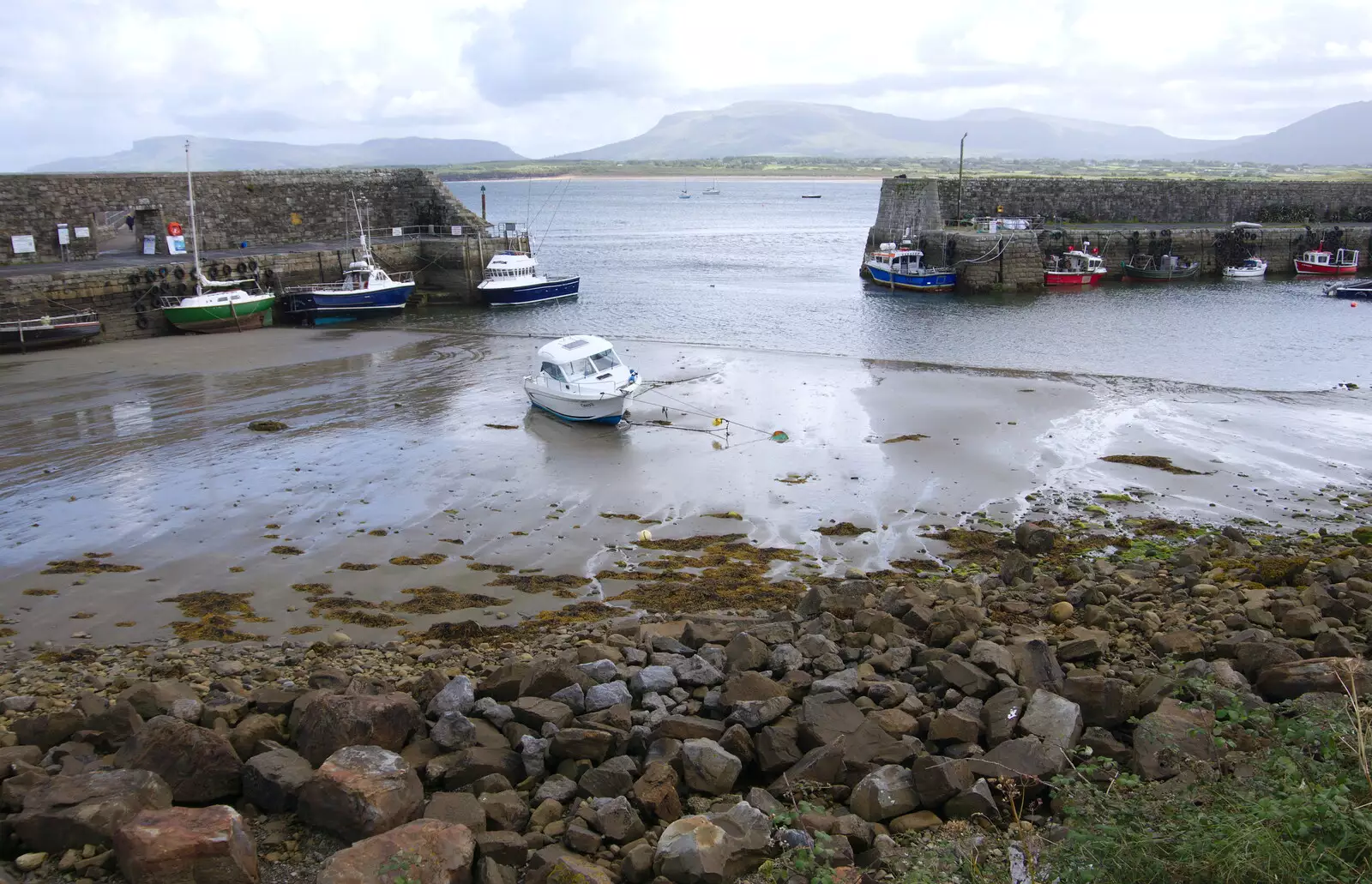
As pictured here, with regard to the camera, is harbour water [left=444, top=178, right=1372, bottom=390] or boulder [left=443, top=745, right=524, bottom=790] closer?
boulder [left=443, top=745, right=524, bottom=790]

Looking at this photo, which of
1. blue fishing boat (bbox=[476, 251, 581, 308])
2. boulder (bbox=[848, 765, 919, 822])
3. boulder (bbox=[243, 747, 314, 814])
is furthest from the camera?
blue fishing boat (bbox=[476, 251, 581, 308])

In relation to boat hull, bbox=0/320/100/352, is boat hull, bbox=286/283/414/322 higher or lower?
higher

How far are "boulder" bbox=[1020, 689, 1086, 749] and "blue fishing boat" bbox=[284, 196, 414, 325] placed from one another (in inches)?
1227

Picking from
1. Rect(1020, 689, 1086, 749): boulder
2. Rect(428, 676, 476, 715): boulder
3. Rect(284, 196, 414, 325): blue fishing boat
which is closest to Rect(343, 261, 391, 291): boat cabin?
Rect(284, 196, 414, 325): blue fishing boat

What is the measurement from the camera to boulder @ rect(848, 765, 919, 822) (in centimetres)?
582

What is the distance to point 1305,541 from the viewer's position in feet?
39.4

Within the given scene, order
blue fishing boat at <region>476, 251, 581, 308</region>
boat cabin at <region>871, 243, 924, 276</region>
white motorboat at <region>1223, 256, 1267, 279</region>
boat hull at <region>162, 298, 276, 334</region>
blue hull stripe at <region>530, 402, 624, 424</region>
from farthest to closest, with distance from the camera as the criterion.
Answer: white motorboat at <region>1223, 256, 1267, 279</region>, boat cabin at <region>871, 243, 924, 276</region>, blue fishing boat at <region>476, 251, 581, 308</region>, boat hull at <region>162, 298, 276, 334</region>, blue hull stripe at <region>530, 402, 624, 424</region>

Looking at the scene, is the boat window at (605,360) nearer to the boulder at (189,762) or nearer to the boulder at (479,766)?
the boulder at (479,766)

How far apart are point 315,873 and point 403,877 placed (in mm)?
953

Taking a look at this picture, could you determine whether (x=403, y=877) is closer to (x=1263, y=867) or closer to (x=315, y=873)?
(x=315, y=873)

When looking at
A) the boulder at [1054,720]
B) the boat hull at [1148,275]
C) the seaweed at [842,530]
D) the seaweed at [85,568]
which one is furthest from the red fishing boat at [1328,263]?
the seaweed at [85,568]

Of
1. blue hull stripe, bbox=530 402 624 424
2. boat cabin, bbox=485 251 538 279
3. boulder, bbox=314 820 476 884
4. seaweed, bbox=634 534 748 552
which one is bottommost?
seaweed, bbox=634 534 748 552

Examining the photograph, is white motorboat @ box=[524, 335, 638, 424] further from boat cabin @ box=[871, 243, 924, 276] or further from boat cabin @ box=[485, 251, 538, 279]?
boat cabin @ box=[871, 243, 924, 276]

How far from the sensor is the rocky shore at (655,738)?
548cm
